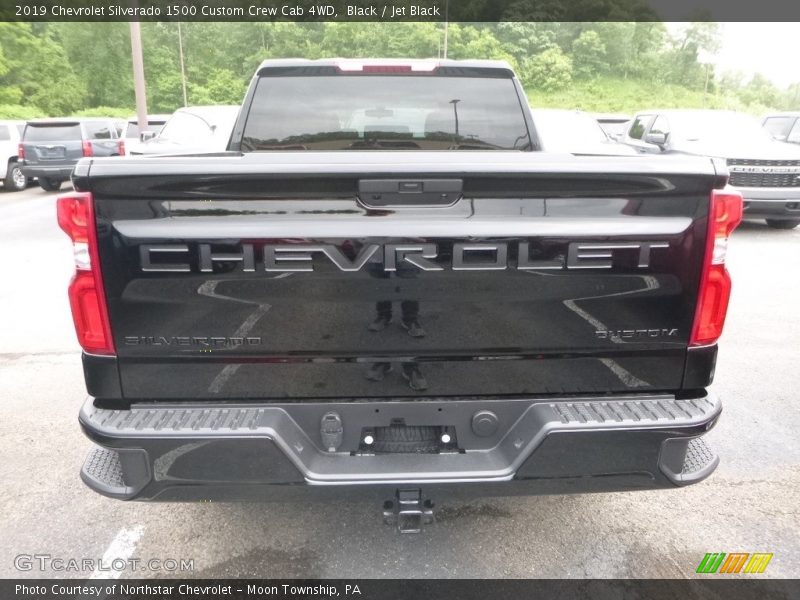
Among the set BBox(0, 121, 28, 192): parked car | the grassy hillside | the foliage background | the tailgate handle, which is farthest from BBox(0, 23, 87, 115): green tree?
the tailgate handle

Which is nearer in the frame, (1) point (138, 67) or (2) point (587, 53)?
(1) point (138, 67)

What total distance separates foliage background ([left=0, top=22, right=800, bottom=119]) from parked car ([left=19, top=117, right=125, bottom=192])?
85.3 ft

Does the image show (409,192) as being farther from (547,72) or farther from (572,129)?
(547,72)

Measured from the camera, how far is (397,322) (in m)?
2.06

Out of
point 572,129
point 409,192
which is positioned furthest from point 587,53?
point 409,192

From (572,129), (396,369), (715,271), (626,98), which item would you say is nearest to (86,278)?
(396,369)

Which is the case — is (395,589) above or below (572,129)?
below

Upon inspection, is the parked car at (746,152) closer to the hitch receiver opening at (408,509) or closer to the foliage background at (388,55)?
the hitch receiver opening at (408,509)

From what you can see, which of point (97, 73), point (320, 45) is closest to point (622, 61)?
point (320, 45)

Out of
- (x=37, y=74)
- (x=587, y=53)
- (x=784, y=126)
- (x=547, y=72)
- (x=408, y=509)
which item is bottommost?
(x=408, y=509)

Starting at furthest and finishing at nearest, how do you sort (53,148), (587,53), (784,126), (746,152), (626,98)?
(587,53) < (626,98) < (53,148) < (784,126) < (746,152)

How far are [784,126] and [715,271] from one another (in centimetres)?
1431

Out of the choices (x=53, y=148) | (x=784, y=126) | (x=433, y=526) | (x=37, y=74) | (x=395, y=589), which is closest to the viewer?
(x=395, y=589)

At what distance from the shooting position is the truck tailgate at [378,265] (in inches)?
76.5
